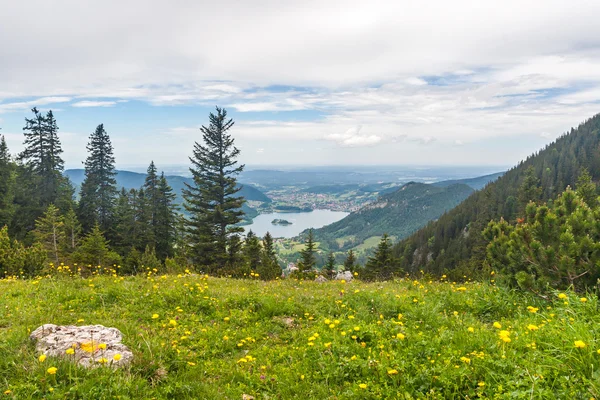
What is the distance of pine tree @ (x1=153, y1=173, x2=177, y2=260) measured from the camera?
1802 inches

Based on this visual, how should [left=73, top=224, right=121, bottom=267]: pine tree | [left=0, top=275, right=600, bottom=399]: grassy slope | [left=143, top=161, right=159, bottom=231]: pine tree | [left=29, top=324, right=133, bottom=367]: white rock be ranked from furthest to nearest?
[left=143, top=161, right=159, bottom=231]: pine tree
[left=73, top=224, right=121, bottom=267]: pine tree
[left=29, top=324, right=133, bottom=367]: white rock
[left=0, top=275, right=600, bottom=399]: grassy slope

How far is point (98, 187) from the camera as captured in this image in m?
46.7

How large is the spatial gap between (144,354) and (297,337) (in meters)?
2.83

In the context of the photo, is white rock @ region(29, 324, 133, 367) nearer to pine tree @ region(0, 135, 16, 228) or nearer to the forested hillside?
pine tree @ region(0, 135, 16, 228)

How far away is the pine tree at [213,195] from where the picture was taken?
105 feet

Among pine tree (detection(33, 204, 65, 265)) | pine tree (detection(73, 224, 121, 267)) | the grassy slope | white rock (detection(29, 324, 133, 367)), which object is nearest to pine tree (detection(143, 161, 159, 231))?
pine tree (detection(33, 204, 65, 265))

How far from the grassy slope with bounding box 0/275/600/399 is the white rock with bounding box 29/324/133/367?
173 millimetres

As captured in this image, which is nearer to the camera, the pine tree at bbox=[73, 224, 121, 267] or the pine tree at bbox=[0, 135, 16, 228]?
the pine tree at bbox=[73, 224, 121, 267]

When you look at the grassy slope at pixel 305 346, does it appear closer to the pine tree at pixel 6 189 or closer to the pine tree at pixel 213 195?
the pine tree at pixel 213 195

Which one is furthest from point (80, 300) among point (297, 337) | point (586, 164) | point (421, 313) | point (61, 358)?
point (586, 164)

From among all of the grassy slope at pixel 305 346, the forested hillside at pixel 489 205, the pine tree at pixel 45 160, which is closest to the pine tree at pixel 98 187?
the pine tree at pixel 45 160

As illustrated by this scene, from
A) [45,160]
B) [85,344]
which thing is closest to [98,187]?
[45,160]

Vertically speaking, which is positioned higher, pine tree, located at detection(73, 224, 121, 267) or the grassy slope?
the grassy slope

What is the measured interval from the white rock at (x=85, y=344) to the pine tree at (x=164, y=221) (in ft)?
141
